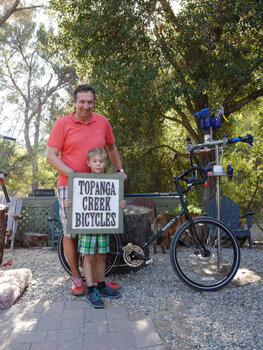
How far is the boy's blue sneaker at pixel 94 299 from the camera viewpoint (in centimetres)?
280

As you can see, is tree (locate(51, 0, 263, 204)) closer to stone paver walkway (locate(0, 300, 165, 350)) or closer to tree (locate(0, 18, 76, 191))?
stone paver walkway (locate(0, 300, 165, 350))

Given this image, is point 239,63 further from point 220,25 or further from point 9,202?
point 9,202

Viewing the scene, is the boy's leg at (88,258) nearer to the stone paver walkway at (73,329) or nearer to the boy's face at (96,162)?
the stone paver walkway at (73,329)

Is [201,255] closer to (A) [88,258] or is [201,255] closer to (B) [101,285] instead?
(B) [101,285]

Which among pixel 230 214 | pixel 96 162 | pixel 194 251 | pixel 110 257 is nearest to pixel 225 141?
pixel 194 251

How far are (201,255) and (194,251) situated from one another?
0.28ft

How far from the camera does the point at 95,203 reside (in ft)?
9.86

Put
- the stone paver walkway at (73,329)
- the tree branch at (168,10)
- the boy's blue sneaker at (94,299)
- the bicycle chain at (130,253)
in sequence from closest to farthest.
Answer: the stone paver walkway at (73,329) < the boy's blue sneaker at (94,299) < the bicycle chain at (130,253) < the tree branch at (168,10)

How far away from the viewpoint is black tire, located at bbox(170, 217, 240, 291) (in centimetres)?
320

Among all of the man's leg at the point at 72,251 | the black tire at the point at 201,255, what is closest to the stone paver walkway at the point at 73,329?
the man's leg at the point at 72,251

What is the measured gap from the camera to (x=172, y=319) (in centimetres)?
256

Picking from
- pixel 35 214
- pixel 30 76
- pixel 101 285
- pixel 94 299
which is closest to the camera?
pixel 94 299

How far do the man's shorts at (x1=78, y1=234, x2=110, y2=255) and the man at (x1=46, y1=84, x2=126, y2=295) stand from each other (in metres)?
0.13

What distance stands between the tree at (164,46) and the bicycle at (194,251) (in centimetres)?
280
